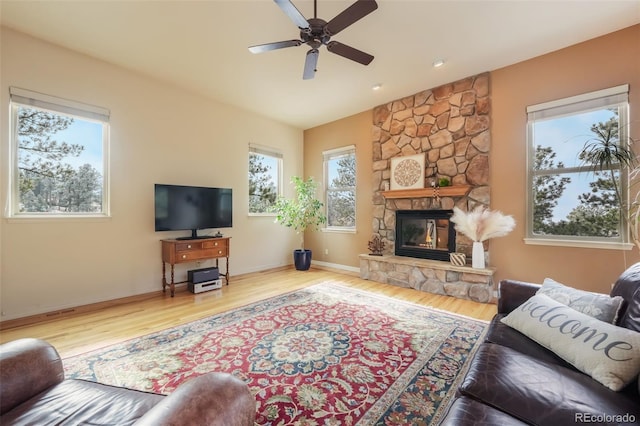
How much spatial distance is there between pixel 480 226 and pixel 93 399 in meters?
3.97

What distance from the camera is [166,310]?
3.19 m

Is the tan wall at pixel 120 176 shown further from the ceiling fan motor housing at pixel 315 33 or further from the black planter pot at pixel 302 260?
the ceiling fan motor housing at pixel 315 33

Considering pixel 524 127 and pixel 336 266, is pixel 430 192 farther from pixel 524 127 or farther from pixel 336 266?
pixel 336 266

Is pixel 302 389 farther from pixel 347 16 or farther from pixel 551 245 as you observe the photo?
pixel 551 245

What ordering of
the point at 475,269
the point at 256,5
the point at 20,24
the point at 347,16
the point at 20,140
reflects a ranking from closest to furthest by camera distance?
the point at 347,16, the point at 256,5, the point at 20,24, the point at 20,140, the point at 475,269

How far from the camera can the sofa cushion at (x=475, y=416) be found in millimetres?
895

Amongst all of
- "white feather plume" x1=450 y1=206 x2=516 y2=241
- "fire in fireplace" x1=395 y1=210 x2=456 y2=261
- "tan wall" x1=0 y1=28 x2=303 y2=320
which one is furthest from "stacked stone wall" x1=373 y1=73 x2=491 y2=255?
"tan wall" x1=0 y1=28 x2=303 y2=320

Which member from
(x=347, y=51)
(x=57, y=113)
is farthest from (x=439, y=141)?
(x=57, y=113)

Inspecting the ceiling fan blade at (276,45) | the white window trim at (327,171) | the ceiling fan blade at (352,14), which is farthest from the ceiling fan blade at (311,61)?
the white window trim at (327,171)

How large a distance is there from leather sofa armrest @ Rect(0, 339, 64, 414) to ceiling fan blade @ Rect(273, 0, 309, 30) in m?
2.38

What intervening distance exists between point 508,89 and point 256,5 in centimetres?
332

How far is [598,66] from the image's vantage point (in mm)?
2998

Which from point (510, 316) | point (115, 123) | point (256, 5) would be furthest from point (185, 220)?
point (510, 316)

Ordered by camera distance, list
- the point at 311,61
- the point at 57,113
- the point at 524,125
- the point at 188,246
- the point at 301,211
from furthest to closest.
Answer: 1. the point at 301,211
2. the point at 188,246
3. the point at 524,125
4. the point at 57,113
5. the point at 311,61
